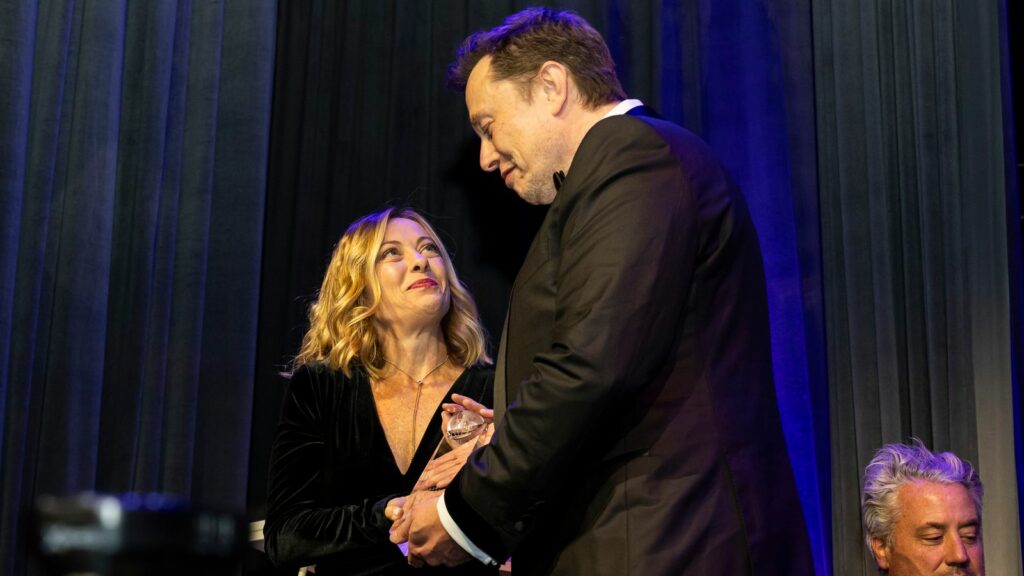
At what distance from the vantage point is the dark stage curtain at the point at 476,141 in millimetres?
3504

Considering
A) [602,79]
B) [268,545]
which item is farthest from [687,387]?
[268,545]

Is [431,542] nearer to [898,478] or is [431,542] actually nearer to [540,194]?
[540,194]

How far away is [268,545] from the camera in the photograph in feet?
9.04

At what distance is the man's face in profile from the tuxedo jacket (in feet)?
4.73

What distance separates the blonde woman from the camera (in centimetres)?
270

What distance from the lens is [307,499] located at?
9.13 ft

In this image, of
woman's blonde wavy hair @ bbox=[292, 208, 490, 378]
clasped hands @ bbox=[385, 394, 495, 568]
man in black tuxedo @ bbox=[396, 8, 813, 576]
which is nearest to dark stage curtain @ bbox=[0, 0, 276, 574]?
woman's blonde wavy hair @ bbox=[292, 208, 490, 378]

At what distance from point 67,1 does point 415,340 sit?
59.0 inches

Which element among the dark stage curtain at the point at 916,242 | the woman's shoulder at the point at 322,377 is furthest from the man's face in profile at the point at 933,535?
the woman's shoulder at the point at 322,377

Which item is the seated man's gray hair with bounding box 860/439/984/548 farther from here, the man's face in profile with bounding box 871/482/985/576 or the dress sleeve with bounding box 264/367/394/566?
the dress sleeve with bounding box 264/367/394/566

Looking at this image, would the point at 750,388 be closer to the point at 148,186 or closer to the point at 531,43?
the point at 531,43

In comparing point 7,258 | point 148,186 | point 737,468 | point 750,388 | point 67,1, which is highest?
point 67,1

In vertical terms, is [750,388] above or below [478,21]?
below

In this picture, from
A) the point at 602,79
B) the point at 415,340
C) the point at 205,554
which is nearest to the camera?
the point at 205,554
